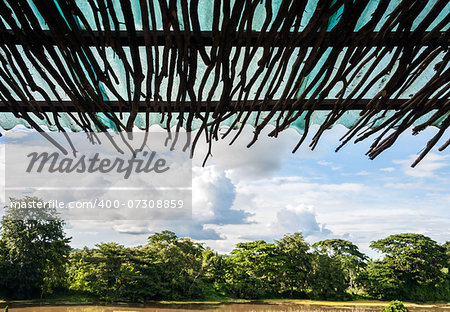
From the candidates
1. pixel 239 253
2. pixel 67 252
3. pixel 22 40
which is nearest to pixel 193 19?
pixel 22 40

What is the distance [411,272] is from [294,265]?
6716 mm

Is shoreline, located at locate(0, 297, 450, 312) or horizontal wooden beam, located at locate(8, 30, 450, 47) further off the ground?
horizontal wooden beam, located at locate(8, 30, 450, 47)

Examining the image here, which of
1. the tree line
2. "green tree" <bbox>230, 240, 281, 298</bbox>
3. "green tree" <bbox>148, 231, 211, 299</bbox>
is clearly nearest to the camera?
the tree line

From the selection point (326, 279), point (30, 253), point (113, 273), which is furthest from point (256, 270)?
point (30, 253)

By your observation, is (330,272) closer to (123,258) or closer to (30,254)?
(123,258)

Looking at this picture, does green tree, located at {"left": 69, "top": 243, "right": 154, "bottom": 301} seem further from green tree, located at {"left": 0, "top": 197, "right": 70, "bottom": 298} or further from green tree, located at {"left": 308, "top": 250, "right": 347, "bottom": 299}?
green tree, located at {"left": 308, "top": 250, "right": 347, "bottom": 299}

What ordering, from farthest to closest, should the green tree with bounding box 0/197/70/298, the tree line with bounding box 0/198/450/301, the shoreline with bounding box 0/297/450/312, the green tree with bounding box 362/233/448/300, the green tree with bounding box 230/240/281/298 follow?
the green tree with bounding box 362/233/448/300, the green tree with bounding box 230/240/281/298, the tree line with bounding box 0/198/450/301, the green tree with bounding box 0/197/70/298, the shoreline with bounding box 0/297/450/312

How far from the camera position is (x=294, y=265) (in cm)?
1747

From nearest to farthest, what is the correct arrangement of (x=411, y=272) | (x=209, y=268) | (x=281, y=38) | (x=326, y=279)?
1. (x=281, y=38)
2. (x=209, y=268)
3. (x=326, y=279)
4. (x=411, y=272)

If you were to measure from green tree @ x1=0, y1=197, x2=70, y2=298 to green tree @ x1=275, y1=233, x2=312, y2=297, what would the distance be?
10.8m

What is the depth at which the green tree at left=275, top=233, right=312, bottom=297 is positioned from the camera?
17.1 m

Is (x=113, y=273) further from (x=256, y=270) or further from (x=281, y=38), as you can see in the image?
(x=281, y=38)

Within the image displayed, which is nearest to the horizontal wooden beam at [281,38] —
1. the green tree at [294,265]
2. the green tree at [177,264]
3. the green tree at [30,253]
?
the green tree at [177,264]

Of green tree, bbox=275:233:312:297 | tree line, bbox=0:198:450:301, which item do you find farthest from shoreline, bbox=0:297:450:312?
green tree, bbox=275:233:312:297
